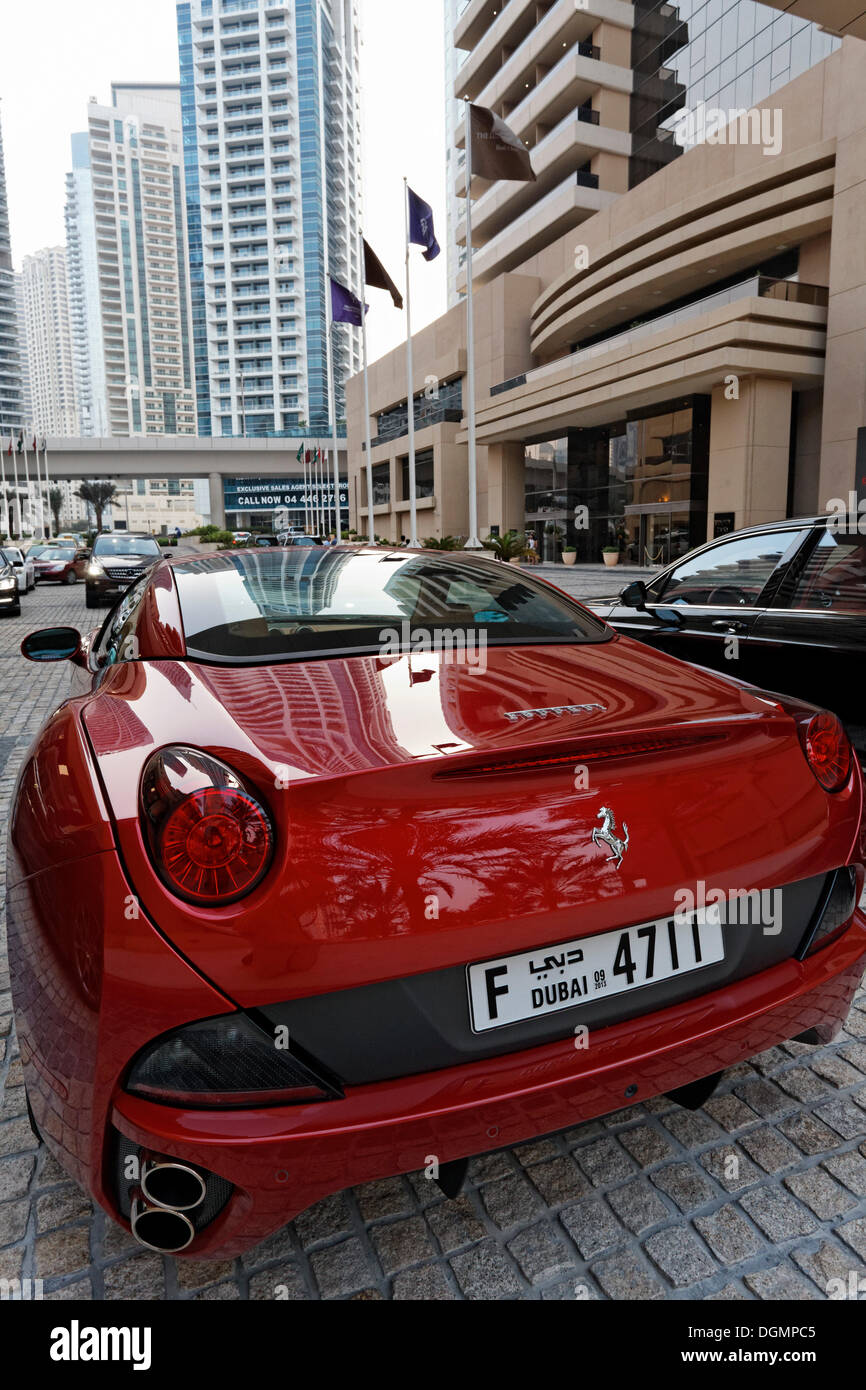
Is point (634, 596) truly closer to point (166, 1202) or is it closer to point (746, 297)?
point (166, 1202)

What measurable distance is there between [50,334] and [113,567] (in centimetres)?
18639

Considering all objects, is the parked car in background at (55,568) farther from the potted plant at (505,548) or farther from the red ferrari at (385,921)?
the red ferrari at (385,921)

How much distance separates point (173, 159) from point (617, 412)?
518 ft

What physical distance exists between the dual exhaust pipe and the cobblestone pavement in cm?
36

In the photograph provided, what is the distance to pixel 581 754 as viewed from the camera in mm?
1463

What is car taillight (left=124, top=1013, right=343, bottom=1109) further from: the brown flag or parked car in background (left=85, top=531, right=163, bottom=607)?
the brown flag

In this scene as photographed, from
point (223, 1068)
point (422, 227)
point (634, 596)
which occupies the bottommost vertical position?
point (223, 1068)

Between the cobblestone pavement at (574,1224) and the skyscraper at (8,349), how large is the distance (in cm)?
13572

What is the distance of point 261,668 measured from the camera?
1.84 metres

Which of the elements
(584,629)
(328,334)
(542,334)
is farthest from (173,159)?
(584,629)

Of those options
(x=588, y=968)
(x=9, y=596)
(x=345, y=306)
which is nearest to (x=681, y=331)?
(x=345, y=306)

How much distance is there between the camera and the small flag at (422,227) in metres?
22.0

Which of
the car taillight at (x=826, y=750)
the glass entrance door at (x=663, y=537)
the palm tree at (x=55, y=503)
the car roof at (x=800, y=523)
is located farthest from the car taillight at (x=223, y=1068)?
the palm tree at (x=55, y=503)
